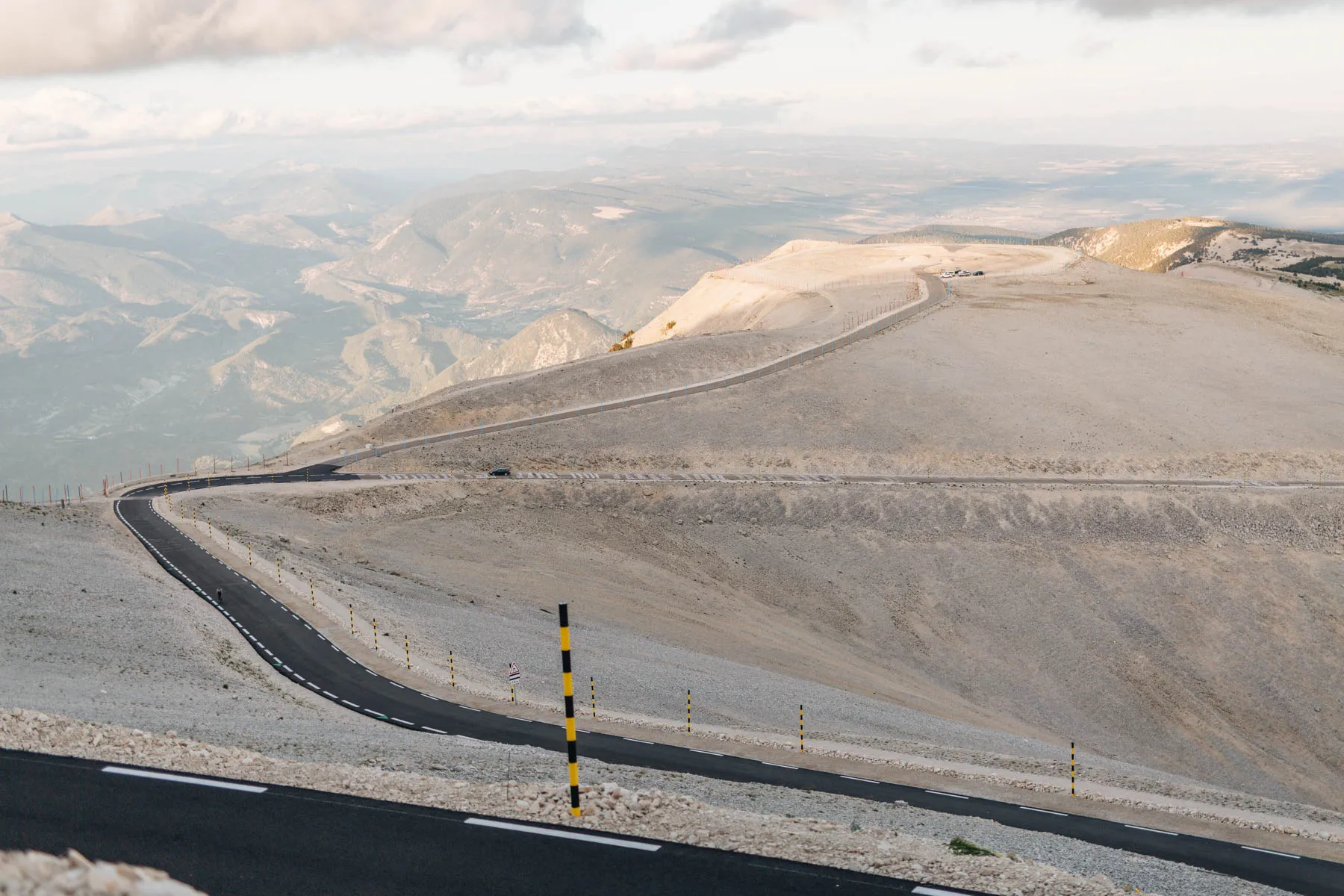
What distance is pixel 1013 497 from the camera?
69062 millimetres

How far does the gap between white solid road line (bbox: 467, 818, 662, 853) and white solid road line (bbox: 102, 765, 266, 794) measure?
372cm

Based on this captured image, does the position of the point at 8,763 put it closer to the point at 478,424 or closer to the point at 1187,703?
the point at 1187,703

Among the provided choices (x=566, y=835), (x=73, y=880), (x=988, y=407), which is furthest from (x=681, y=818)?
(x=988, y=407)

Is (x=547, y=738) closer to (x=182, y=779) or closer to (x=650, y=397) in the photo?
(x=182, y=779)

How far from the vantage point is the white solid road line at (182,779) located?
1576 centimetres

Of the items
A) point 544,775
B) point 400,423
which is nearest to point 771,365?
point 400,423

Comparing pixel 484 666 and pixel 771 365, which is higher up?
pixel 771 365

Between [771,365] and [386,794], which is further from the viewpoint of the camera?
[771,365]

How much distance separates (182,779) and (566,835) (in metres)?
6.39

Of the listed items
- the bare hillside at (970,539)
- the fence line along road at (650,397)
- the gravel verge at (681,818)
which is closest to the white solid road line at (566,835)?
the gravel verge at (681,818)

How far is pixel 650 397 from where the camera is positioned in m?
89.7

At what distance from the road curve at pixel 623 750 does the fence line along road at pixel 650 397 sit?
3323cm

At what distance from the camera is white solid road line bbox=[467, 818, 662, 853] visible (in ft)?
47.2

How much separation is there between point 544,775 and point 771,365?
78589mm
